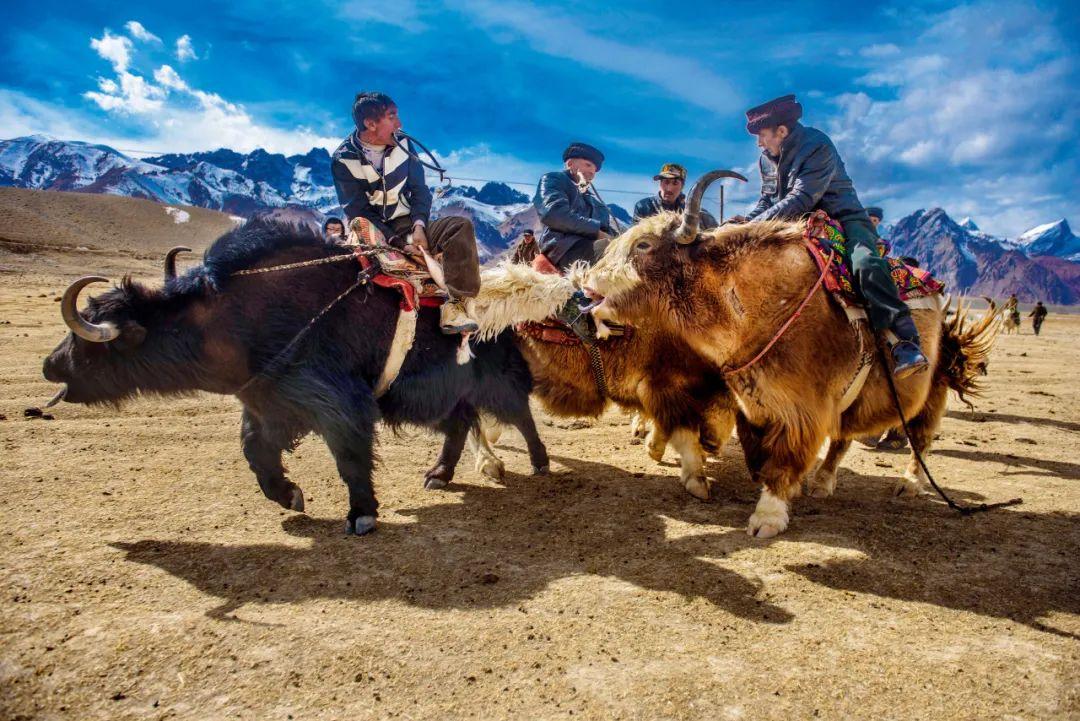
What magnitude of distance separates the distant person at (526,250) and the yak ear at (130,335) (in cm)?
379

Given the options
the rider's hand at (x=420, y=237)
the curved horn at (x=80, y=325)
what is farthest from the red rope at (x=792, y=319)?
the curved horn at (x=80, y=325)

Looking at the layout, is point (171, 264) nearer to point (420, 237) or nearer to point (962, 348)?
point (420, 237)

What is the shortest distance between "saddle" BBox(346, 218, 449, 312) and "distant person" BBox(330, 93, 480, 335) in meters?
0.06

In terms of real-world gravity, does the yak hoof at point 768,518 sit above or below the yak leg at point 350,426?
below

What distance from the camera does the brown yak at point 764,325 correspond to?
317 cm

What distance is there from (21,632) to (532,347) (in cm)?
261

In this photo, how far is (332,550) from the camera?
117 inches

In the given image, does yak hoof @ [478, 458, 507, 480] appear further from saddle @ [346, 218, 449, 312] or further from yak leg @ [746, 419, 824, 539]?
yak leg @ [746, 419, 824, 539]

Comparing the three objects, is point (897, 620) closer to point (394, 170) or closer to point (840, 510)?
point (840, 510)

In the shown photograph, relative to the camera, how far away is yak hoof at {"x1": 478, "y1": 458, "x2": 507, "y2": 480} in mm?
4172

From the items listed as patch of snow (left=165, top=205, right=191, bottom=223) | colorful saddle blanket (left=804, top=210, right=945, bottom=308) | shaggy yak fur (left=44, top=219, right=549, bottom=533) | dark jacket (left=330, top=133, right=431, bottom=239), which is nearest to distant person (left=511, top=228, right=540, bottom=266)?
dark jacket (left=330, top=133, right=431, bottom=239)

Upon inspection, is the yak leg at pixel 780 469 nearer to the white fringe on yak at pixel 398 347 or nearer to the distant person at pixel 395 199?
the distant person at pixel 395 199

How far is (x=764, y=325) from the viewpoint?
3.20 metres

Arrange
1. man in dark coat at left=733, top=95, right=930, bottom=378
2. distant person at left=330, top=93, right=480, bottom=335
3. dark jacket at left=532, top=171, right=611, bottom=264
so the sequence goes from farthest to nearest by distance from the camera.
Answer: dark jacket at left=532, top=171, right=611, bottom=264 → distant person at left=330, top=93, right=480, bottom=335 → man in dark coat at left=733, top=95, right=930, bottom=378
